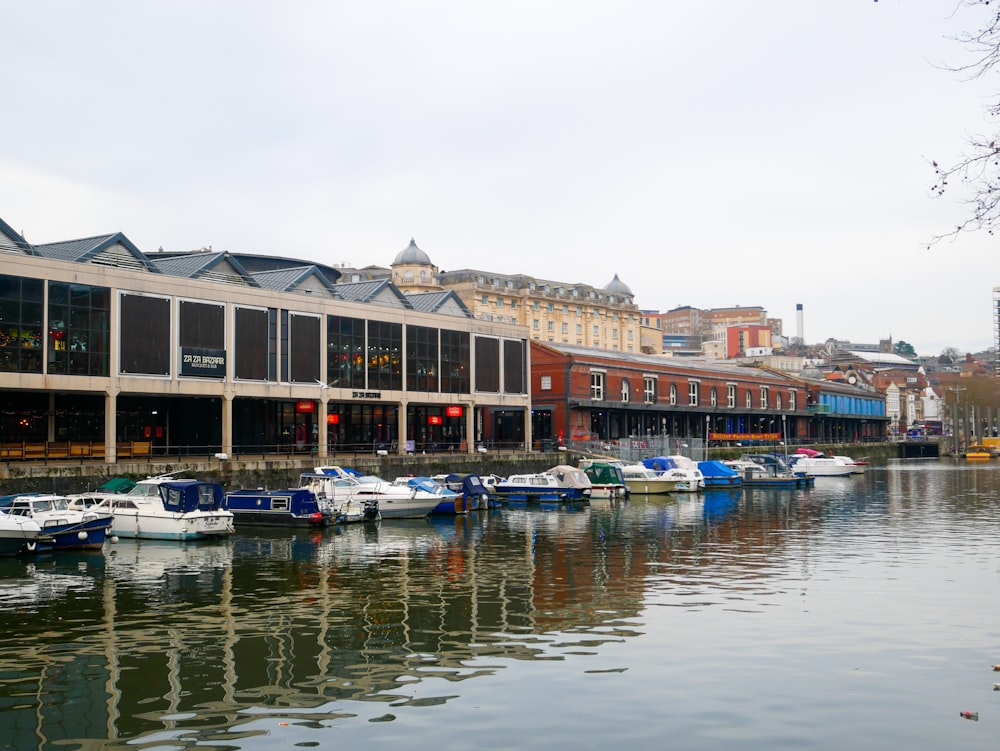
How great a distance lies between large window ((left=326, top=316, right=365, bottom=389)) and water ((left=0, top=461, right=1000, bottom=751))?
35.5m

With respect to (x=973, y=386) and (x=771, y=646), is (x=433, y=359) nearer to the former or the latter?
(x=771, y=646)

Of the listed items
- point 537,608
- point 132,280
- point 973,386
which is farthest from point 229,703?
point 973,386

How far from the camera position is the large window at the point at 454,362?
91.1 meters

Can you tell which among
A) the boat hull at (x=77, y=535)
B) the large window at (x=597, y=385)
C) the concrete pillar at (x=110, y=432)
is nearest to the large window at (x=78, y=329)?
the concrete pillar at (x=110, y=432)

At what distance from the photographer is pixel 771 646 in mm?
23266

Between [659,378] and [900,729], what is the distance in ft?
354

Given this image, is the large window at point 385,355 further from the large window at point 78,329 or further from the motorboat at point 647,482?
the large window at point 78,329

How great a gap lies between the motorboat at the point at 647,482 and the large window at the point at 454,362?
17882 mm

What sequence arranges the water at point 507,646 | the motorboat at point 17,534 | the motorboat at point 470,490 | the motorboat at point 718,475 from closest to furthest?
the water at point 507,646
the motorboat at point 17,534
the motorboat at point 470,490
the motorboat at point 718,475

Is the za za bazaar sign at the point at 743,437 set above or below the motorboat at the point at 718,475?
above

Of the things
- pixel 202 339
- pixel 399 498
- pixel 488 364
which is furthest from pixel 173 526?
pixel 488 364

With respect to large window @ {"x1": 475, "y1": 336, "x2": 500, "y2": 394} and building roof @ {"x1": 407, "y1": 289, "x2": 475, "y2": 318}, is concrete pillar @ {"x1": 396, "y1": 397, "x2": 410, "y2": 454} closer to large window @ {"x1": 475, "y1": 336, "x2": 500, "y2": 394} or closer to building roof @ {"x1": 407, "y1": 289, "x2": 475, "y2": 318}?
large window @ {"x1": 475, "y1": 336, "x2": 500, "y2": 394}

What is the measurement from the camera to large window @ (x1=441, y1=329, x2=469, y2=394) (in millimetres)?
91125

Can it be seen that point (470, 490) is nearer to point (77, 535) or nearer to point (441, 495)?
point (441, 495)
